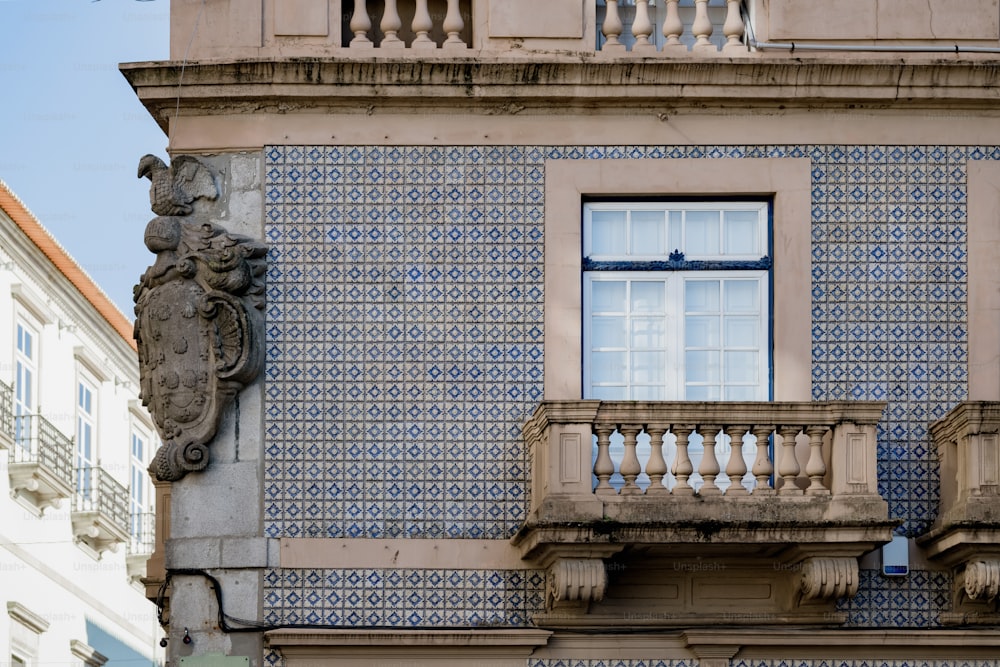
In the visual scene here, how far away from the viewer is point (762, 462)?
18188 mm

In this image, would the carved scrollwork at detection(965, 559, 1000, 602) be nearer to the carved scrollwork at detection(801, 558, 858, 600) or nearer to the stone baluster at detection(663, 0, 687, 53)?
the carved scrollwork at detection(801, 558, 858, 600)

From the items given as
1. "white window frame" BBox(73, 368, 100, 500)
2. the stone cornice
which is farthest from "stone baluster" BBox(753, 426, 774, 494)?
"white window frame" BBox(73, 368, 100, 500)

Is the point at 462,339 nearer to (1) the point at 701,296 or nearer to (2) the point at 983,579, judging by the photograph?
(1) the point at 701,296

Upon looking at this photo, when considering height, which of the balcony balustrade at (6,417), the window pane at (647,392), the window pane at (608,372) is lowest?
the window pane at (647,392)

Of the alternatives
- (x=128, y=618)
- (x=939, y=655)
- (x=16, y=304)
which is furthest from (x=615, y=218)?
(x=128, y=618)

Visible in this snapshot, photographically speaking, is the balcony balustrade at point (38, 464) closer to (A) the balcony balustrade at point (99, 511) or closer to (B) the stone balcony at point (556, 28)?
(A) the balcony balustrade at point (99, 511)

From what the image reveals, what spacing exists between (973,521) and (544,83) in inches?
181

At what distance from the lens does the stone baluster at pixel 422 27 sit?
19.3m

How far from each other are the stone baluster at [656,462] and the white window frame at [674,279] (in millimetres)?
932

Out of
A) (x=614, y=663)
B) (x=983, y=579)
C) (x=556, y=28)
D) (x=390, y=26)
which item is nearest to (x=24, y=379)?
(x=390, y=26)

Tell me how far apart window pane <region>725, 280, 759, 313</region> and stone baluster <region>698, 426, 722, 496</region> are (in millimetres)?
1318

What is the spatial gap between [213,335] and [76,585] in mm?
16345

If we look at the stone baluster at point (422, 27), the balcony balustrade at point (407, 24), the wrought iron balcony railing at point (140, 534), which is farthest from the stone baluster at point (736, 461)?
the wrought iron balcony railing at point (140, 534)

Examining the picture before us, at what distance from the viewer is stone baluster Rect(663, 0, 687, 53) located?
19359mm
